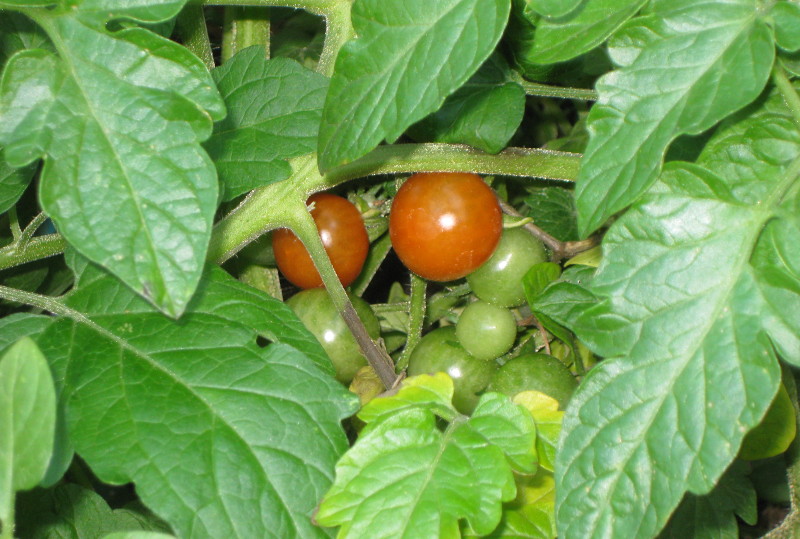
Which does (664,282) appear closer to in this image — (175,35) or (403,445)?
(403,445)

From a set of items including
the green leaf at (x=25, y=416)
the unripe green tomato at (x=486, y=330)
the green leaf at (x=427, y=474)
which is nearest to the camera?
the green leaf at (x=25, y=416)

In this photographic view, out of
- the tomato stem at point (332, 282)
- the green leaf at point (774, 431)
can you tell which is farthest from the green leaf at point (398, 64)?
the green leaf at point (774, 431)

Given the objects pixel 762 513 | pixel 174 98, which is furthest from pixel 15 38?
pixel 762 513

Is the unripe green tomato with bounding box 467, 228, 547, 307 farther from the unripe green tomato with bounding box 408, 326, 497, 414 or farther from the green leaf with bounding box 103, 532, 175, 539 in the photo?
the green leaf with bounding box 103, 532, 175, 539

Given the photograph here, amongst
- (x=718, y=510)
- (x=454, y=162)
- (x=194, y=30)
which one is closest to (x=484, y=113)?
(x=454, y=162)

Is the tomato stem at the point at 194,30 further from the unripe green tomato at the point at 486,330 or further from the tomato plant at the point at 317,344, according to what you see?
the unripe green tomato at the point at 486,330

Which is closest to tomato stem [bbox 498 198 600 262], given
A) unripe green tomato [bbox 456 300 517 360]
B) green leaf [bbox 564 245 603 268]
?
green leaf [bbox 564 245 603 268]
